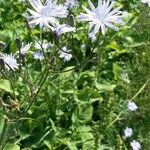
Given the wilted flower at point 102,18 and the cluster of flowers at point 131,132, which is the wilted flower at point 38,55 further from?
the wilted flower at point 102,18

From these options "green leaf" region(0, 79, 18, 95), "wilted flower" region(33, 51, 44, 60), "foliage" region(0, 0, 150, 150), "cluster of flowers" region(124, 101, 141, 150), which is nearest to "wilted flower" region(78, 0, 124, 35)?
"foliage" region(0, 0, 150, 150)

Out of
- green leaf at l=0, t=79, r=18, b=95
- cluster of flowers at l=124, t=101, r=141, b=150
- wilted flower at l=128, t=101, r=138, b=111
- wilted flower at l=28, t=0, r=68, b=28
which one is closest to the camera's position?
wilted flower at l=28, t=0, r=68, b=28

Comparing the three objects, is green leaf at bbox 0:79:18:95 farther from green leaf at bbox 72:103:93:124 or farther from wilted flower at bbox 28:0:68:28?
wilted flower at bbox 28:0:68:28

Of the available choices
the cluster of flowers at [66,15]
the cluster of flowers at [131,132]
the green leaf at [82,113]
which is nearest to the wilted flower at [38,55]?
the green leaf at [82,113]

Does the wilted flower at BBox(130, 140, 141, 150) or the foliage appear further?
the wilted flower at BBox(130, 140, 141, 150)

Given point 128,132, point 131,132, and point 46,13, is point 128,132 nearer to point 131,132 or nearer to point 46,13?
point 131,132

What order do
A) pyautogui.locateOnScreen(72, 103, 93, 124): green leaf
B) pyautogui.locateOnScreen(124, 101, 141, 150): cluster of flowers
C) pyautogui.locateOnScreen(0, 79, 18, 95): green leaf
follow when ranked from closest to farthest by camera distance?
pyautogui.locateOnScreen(0, 79, 18, 95): green leaf
pyautogui.locateOnScreen(72, 103, 93, 124): green leaf
pyautogui.locateOnScreen(124, 101, 141, 150): cluster of flowers

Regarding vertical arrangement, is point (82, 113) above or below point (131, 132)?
above

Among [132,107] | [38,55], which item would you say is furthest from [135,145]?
[38,55]

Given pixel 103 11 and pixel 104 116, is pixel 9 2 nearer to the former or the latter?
pixel 104 116
